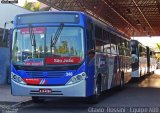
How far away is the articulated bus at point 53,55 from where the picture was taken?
13867 mm

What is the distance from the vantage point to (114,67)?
19875 mm

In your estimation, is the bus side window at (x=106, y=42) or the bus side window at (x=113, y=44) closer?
the bus side window at (x=106, y=42)

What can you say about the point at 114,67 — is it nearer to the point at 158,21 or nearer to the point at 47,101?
the point at 47,101

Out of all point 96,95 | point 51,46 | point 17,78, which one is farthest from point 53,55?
point 96,95

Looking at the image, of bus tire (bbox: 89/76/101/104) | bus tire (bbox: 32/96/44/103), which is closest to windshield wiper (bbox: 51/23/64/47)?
bus tire (bbox: 89/76/101/104)

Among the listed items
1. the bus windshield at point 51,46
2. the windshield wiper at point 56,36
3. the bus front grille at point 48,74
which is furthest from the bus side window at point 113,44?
the bus front grille at point 48,74

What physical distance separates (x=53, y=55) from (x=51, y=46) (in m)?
0.30

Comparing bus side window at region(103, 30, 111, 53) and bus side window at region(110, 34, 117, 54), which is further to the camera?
bus side window at region(110, 34, 117, 54)

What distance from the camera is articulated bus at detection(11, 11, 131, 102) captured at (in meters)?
13.9

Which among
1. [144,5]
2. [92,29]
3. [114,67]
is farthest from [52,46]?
[144,5]

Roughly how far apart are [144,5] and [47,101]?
3060cm

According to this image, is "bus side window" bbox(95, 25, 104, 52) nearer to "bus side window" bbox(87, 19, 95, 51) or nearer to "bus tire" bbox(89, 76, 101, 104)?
"bus side window" bbox(87, 19, 95, 51)

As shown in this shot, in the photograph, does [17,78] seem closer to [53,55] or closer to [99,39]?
[53,55]

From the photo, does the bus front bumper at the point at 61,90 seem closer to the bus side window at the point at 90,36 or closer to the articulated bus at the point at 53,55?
the articulated bus at the point at 53,55
